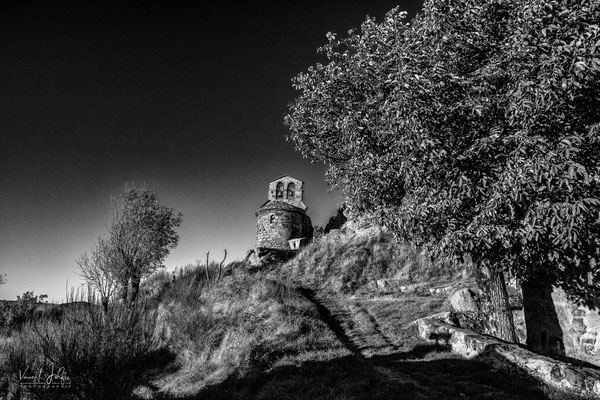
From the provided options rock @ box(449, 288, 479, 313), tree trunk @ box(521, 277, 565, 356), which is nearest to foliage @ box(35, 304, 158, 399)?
rock @ box(449, 288, 479, 313)

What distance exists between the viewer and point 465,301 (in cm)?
1575

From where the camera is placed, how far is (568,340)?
13.3 metres

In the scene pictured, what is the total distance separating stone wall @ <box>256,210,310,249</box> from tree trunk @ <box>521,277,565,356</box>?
1352 inches

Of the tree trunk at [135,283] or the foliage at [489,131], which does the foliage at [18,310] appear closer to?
the tree trunk at [135,283]

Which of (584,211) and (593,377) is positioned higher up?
(584,211)

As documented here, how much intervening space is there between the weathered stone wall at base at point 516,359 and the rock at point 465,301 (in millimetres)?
3071

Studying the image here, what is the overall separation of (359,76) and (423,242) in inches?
253

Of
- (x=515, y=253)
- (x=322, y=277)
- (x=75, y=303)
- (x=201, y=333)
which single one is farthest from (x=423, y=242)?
(x=322, y=277)

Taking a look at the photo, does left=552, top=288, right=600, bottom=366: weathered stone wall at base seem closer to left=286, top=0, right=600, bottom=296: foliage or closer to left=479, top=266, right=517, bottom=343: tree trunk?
left=286, top=0, right=600, bottom=296: foliage

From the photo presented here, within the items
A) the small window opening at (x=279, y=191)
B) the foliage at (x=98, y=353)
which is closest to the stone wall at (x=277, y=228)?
the small window opening at (x=279, y=191)

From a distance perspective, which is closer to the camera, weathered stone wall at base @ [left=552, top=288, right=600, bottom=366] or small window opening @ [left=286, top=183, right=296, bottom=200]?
weathered stone wall at base @ [left=552, top=288, right=600, bottom=366]

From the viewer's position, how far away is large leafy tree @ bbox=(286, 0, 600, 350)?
8023 mm

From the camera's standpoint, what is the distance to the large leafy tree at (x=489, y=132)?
26.3 feet

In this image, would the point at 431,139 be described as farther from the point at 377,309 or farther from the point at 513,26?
the point at 377,309
